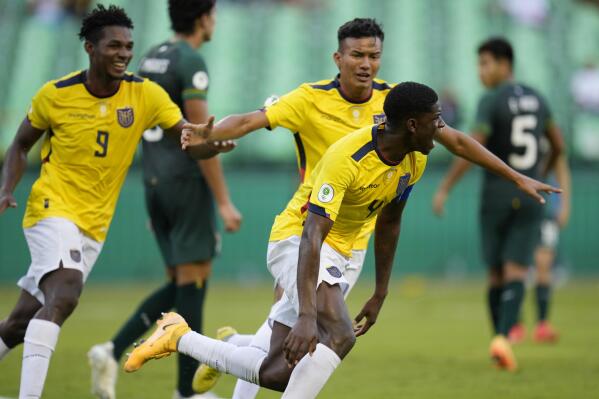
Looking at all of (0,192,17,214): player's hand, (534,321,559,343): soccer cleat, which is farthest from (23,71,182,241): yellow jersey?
(534,321,559,343): soccer cleat

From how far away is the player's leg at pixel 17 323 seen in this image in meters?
6.10

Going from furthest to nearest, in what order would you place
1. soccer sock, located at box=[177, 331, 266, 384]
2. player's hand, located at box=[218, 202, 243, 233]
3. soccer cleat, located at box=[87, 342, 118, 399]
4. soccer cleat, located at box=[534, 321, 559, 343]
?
soccer cleat, located at box=[534, 321, 559, 343] → player's hand, located at box=[218, 202, 243, 233] → soccer cleat, located at box=[87, 342, 118, 399] → soccer sock, located at box=[177, 331, 266, 384]

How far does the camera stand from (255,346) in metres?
5.64

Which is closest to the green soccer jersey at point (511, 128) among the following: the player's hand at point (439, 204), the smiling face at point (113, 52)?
the player's hand at point (439, 204)

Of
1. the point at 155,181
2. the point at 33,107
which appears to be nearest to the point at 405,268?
the point at 155,181

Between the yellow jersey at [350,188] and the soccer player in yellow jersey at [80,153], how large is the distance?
649 millimetres

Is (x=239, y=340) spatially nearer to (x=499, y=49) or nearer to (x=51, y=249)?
(x=51, y=249)

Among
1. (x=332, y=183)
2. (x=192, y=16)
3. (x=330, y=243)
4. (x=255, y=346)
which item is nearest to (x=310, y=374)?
(x=255, y=346)

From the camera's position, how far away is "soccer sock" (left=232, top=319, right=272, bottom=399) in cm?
565

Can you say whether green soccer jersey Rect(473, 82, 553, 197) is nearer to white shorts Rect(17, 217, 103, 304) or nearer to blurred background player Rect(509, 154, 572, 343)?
blurred background player Rect(509, 154, 572, 343)

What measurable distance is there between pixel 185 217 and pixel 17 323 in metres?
1.62

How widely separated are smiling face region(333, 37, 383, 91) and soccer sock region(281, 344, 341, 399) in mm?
1739

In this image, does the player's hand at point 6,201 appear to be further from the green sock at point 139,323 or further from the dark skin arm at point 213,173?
the green sock at point 139,323

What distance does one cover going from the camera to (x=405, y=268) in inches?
699
